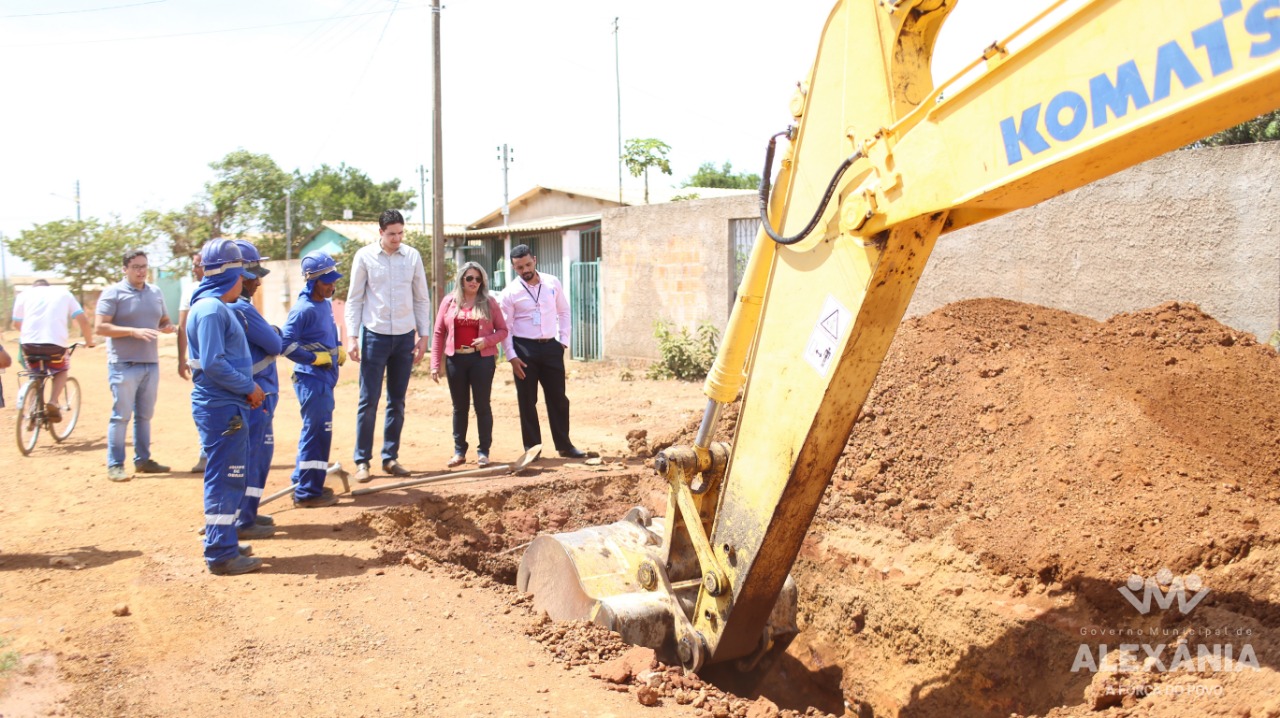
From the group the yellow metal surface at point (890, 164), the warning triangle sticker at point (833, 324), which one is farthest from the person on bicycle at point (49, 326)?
the warning triangle sticker at point (833, 324)

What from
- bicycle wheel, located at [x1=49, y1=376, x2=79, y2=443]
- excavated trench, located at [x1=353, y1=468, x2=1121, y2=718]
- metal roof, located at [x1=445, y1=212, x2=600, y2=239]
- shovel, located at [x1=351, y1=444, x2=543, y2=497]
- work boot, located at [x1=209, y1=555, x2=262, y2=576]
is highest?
metal roof, located at [x1=445, y1=212, x2=600, y2=239]

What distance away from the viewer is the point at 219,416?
5066mm

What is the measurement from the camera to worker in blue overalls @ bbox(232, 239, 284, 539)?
5609 millimetres

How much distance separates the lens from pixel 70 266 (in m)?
27.1

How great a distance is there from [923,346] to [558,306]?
305 centimetres

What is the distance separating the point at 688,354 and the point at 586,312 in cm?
452

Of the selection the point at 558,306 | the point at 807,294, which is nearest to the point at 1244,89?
the point at 807,294

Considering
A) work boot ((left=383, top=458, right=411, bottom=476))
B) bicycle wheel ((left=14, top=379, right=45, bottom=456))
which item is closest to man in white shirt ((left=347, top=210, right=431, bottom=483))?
work boot ((left=383, top=458, right=411, bottom=476))

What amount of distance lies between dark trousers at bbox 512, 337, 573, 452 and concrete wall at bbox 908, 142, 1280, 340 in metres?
4.91

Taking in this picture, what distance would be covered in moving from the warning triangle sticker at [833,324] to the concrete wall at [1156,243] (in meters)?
6.53

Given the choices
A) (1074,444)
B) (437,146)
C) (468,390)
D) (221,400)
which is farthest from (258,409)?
(437,146)

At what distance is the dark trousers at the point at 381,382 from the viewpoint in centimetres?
685

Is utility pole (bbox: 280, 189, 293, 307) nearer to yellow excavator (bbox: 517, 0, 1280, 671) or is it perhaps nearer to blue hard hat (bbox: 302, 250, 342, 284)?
blue hard hat (bbox: 302, 250, 342, 284)

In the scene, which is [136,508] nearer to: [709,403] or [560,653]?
[560,653]
